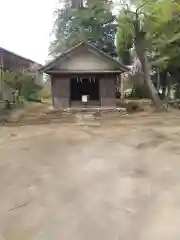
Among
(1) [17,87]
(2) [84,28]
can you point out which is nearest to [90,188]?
(1) [17,87]

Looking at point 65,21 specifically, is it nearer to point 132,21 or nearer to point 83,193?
point 132,21

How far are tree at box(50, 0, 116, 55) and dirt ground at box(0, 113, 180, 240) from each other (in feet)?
80.6

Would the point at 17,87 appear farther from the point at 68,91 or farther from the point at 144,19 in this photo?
the point at 144,19

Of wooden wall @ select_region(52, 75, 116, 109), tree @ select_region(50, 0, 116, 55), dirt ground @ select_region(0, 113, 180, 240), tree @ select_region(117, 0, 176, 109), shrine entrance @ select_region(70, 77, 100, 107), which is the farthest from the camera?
tree @ select_region(50, 0, 116, 55)

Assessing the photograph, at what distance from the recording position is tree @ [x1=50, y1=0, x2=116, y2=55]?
3550 cm

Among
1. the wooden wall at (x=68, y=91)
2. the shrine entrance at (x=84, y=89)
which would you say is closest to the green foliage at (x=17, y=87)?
the wooden wall at (x=68, y=91)

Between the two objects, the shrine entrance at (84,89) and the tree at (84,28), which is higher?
the tree at (84,28)

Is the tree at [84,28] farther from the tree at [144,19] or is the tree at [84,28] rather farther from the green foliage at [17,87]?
the tree at [144,19]

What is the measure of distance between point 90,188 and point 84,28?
1235 inches

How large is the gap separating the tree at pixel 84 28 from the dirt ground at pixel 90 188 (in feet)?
80.6

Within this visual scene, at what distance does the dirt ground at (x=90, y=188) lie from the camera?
5008 millimetres

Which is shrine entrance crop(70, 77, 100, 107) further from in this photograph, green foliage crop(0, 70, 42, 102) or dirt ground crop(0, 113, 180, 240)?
dirt ground crop(0, 113, 180, 240)

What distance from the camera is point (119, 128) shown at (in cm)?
1542

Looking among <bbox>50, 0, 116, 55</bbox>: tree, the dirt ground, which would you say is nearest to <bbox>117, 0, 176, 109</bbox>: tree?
<bbox>50, 0, 116, 55</bbox>: tree
